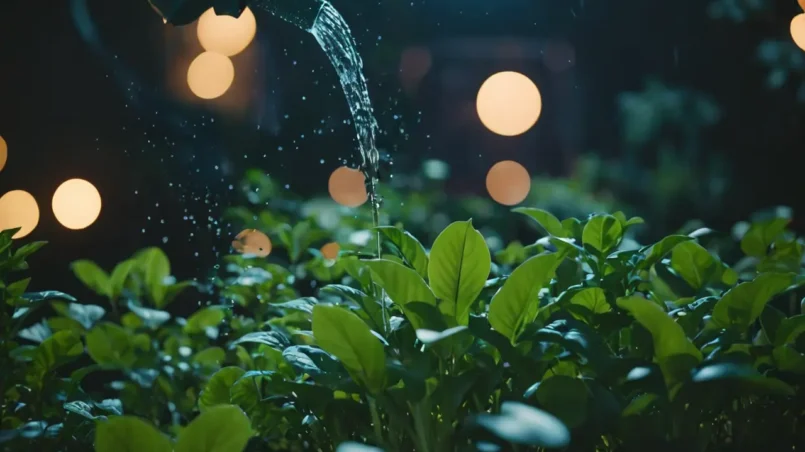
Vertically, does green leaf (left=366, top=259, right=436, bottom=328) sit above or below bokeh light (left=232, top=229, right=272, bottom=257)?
above

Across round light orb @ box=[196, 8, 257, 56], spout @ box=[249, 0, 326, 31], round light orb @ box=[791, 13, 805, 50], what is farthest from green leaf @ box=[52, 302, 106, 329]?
round light orb @ box=[791, 13, 805, 50]

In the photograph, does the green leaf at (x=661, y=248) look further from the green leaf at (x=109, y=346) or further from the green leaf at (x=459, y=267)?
the green leaf at (x=109, y=346)

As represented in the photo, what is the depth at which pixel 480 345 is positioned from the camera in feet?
2.06

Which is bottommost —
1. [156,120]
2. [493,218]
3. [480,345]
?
[493,218]

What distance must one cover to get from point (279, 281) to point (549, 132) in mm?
1439

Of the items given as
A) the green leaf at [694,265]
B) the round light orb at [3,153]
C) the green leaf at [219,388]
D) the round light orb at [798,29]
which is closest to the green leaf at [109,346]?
the green leaf at [219,388]

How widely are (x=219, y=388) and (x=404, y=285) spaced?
26 centimetres

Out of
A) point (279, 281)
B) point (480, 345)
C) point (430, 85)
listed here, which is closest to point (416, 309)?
point (480, 345)

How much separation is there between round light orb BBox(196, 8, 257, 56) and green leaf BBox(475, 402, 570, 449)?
5.77 feet

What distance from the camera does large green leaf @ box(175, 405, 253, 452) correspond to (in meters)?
0.44

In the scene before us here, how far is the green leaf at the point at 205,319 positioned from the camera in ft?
3.89

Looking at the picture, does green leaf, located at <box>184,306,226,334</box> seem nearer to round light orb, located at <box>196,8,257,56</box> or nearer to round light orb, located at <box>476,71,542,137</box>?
round light orb, located at <box>196,8,257,56</box>

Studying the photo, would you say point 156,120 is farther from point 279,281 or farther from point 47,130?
point 279,281

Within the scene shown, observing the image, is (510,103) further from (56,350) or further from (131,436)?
(131,436)
